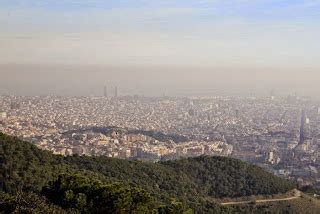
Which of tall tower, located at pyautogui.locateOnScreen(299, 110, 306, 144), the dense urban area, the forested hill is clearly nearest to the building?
the dense urban area

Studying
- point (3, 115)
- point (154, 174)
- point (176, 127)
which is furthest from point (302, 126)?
point (154, 174)

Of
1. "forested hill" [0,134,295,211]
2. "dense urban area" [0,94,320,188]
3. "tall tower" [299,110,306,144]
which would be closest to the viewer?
"forested hill" [0,134,295,211]

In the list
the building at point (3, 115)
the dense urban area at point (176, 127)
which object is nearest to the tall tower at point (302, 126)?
the dense urban area at point (176, 127)

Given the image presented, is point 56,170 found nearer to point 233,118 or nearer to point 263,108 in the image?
point 233,118

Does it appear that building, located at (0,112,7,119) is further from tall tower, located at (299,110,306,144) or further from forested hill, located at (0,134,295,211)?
forested hill, located at (0,134,295,211)

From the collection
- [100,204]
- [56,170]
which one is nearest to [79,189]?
[100,204]

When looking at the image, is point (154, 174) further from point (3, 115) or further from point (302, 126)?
point (302, 126)

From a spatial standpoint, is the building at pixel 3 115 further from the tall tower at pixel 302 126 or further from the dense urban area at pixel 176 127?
the tall tower at pixel 302 126
